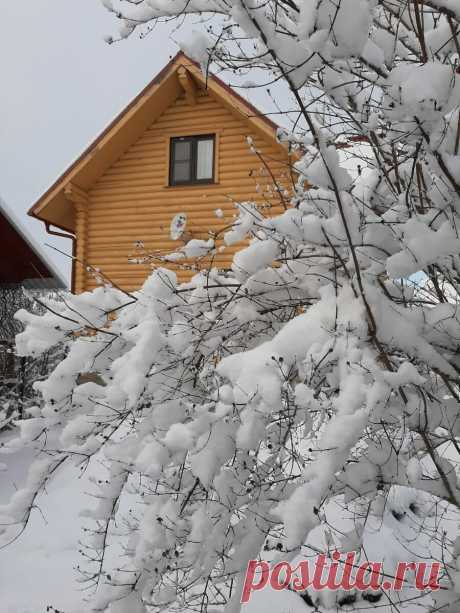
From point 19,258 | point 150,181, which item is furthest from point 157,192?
point 19,258

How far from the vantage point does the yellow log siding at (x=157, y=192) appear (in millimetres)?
9742

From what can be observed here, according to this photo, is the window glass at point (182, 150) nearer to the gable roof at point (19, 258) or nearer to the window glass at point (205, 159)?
the window glass at point (205, 159)

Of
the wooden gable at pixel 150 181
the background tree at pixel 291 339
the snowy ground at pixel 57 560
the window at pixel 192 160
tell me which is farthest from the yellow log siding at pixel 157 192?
the background tree at pixel 291 339

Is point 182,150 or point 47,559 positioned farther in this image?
point 182,150

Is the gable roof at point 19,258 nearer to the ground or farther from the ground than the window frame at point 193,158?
nearer to the ground

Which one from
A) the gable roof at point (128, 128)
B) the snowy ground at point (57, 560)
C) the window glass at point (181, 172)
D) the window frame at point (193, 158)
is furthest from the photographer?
the window glass at point (181, 172)

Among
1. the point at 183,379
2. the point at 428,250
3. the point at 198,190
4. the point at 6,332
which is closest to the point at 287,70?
the point at 428,250

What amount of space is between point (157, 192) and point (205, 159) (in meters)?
1.17

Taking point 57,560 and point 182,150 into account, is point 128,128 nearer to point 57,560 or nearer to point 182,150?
point 182,150

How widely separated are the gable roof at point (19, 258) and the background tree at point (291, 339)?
24.2 feet

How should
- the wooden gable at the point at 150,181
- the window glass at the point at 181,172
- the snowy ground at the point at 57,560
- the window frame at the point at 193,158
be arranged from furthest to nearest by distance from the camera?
the window glass at the point at 181,172
the window frame at the point at 193,158
the wooden gable at the point at 150,181
the snowy ground at the point at 57,560

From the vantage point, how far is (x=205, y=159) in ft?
32.9

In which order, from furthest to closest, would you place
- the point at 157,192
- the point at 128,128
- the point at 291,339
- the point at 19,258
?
the point at 19,258 → the point at 157,192 → the point at 128,128 → the point at 291,339

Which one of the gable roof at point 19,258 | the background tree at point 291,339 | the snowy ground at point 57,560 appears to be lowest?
the snowy ground at point 57,560
